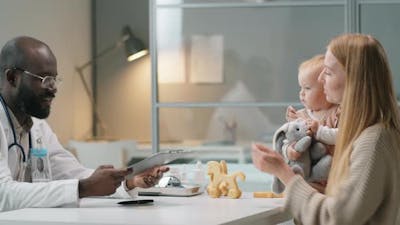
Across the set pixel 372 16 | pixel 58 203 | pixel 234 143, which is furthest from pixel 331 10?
pixel 58 203

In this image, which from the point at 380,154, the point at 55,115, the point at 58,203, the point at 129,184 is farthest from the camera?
the point at 55,115

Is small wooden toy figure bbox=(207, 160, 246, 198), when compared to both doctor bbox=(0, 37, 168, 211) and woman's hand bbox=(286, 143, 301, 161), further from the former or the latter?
woman's hand bbox=(286, 143, 301, 161)

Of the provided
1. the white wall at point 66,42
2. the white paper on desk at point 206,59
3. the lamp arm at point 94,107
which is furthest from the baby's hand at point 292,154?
the lamp arm at point 94,107

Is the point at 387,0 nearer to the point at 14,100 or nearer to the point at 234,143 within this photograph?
the point at 234,143

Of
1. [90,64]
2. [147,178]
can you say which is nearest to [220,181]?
[147,178]

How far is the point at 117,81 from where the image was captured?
7816 millimetres

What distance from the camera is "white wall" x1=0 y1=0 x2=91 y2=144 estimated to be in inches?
277

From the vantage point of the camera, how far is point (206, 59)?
549cm

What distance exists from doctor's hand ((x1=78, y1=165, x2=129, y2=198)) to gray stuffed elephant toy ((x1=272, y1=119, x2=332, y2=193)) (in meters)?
0.46

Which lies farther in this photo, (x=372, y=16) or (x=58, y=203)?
(x=372, y=16)

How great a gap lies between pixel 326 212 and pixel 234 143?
341cm

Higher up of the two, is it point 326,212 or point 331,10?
point 331,10

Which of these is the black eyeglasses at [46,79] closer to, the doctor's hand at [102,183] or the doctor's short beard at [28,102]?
the doctor's short beard at [28,102]

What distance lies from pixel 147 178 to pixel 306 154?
539 millimetres
